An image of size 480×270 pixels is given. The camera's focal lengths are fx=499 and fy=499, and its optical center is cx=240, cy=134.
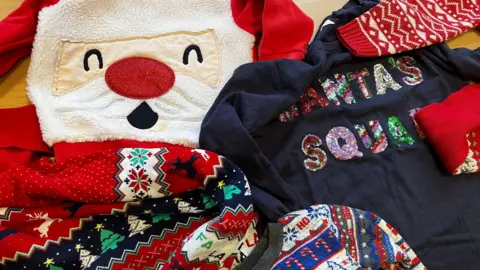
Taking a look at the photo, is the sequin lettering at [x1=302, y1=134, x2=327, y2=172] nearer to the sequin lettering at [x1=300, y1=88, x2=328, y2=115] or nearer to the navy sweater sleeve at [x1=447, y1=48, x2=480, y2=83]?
the sequin lettering at [x1=300, y1=88, x2=328, y2=115]

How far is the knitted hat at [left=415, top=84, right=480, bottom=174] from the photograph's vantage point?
784mm

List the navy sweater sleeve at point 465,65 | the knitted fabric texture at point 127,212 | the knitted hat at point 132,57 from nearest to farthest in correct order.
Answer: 1. the knitted fabric texture at point 127,212
2. the knitted hat at point 132,57
3. the navy sweater sleeve at point 465,65

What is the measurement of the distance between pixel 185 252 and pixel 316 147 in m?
0.28

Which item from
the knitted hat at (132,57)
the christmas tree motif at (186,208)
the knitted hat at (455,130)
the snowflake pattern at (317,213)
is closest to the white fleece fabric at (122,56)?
the knitted hat at (132,57)

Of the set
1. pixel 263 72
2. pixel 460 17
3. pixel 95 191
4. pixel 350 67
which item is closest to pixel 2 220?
pixel 95 191

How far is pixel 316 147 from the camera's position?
2.61ft

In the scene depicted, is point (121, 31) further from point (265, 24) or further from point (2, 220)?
point (2, 220)

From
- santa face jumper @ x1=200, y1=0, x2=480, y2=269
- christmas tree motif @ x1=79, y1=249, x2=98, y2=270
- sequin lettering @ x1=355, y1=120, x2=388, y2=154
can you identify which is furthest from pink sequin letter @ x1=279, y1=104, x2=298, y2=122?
christmas tree motif @ x1=79, y1=249, x2=98, y2=270

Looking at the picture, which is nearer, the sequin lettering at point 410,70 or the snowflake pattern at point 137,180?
the snowflake pattern at point 137,180

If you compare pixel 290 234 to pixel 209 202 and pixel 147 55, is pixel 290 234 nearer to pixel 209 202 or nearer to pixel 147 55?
pixel 209 202

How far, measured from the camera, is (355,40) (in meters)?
0.87

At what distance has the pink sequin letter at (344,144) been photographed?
31.4 inches

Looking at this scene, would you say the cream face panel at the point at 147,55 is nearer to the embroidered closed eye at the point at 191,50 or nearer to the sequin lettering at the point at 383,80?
the embroidered closed eye at the point at 191,50

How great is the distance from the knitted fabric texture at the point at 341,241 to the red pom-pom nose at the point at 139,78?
11.3 inches
